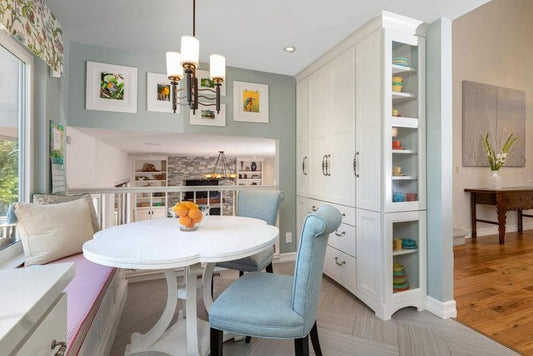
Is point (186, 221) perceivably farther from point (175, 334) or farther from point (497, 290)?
point (497, 290)

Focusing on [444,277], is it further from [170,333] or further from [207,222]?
[170,333]

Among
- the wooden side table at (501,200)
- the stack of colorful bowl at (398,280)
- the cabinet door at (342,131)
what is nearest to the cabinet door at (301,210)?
the cabinet door at (342,131)

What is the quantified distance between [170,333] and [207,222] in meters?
0.73

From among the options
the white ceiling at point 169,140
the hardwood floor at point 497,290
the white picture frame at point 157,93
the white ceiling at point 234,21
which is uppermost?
the white ceiling at point 234,21

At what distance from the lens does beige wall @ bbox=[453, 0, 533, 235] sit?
4238 millimetres

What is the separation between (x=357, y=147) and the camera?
2.33 meters

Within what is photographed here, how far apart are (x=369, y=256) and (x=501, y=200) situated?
3072mm

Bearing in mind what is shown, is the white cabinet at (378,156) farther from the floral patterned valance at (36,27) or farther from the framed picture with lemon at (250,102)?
the floral patterned valance at (36,27)

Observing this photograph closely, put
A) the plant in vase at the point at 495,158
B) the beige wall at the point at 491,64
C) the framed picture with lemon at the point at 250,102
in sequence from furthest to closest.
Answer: the beige wall at the point at 491,64 → the plant in vase at the point at 495,158 → the framed picture with lemon at the point at 250,102

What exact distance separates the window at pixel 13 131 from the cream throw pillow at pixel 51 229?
0.46ft

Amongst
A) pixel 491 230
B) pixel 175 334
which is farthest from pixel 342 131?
pixel 491 230

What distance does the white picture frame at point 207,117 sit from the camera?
2.95m

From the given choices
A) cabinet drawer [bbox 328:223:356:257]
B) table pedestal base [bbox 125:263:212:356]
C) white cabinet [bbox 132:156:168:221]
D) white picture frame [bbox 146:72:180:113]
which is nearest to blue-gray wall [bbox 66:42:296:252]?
white picture frame [bbox 146:72:180:113]

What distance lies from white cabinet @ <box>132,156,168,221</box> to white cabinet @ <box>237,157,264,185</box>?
7.82 ft
